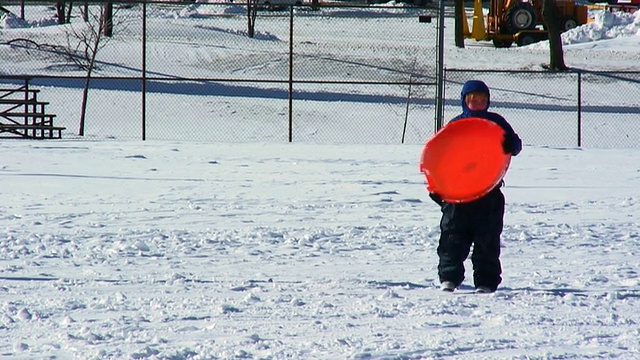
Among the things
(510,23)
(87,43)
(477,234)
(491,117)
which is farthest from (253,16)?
(477,234)

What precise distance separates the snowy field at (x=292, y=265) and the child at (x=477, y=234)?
6.5 inches

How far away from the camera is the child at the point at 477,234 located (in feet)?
20.9

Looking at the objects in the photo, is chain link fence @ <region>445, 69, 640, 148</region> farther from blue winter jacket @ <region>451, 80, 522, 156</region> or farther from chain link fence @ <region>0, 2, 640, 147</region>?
blue winter jacket @ <region>451, 80, 522, 156</region>

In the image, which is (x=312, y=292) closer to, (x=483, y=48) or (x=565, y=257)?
(x=565, y=257)

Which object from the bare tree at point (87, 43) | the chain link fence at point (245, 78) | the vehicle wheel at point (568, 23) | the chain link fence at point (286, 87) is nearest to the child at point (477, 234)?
the chain link fence at point (286, 87)

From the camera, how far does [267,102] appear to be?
86.2ft

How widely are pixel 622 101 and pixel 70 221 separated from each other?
71.9 ft

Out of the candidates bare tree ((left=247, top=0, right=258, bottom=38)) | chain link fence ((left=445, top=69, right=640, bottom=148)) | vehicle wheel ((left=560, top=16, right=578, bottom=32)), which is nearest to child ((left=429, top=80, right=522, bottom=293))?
chain link fence ((left=445, top=69, right=640, bottom=148))

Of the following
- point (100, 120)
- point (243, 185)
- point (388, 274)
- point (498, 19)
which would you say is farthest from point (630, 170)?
point (498, 19)

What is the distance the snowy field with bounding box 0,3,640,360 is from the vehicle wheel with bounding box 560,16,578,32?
1253 inches

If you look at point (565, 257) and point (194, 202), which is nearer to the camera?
point (565, 257)

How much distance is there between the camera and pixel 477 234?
6.42 metres

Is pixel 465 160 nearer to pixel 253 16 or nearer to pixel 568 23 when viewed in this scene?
pixel 253 16

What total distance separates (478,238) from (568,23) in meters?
39.9
